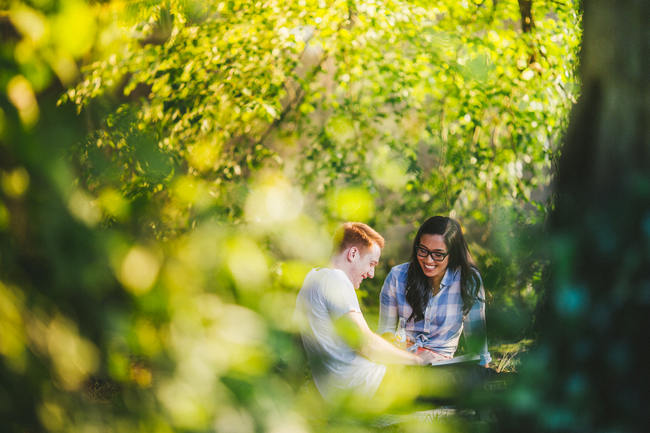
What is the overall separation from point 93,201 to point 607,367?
3.63ft

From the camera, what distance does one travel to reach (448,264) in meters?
3.48

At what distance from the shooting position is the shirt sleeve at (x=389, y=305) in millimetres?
3555

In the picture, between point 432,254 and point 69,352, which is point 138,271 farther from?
point 432,254

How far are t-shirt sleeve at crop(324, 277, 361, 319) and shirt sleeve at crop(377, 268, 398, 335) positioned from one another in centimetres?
99

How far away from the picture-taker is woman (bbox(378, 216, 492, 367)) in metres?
3.40

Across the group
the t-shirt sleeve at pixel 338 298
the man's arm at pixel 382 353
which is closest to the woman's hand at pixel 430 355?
the man's arm at pixel 382 353

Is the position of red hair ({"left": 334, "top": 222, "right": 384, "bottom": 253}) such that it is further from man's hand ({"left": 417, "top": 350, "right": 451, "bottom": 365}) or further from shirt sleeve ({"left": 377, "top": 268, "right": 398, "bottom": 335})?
man's hand ({"left": 417, "top": 350, "right": 451, "bottom": 365})

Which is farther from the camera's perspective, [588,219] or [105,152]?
[588,219]

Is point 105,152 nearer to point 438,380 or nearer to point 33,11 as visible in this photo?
point 33,11

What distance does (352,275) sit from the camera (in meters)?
3.01

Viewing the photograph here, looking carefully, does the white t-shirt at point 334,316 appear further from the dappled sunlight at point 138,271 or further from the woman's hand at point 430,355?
the dappled sunlight at point 138,271

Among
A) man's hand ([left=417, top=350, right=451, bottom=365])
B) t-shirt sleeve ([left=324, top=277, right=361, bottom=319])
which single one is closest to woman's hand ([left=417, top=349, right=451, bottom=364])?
man's hand ([left=417, top=350, right=451, bottom=365])

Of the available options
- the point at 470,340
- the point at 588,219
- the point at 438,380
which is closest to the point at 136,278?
the point at 438,380

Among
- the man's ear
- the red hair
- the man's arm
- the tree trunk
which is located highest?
the tree trunk
